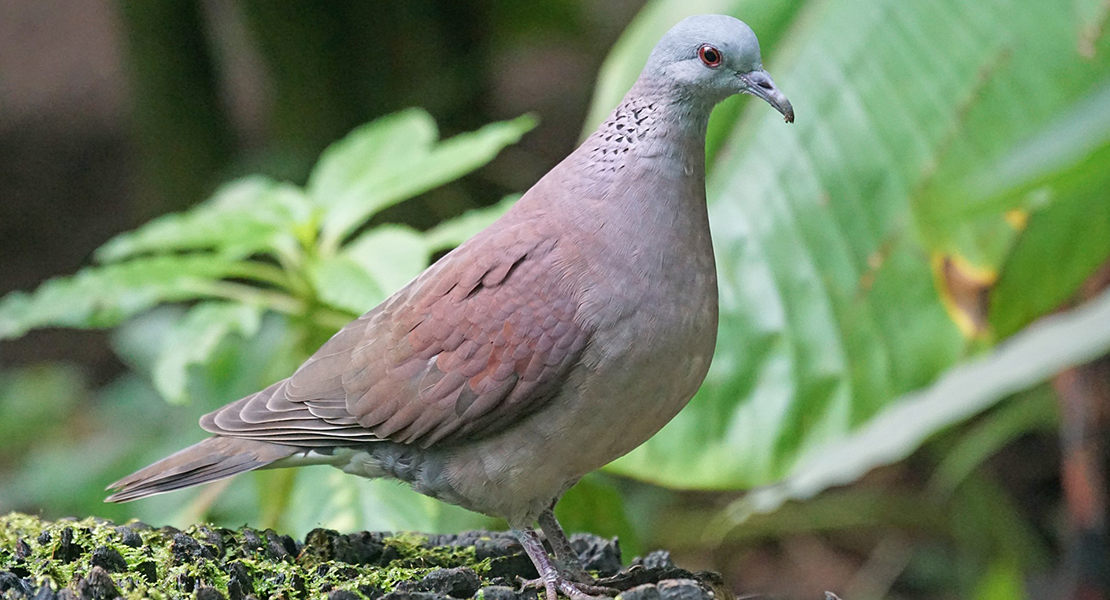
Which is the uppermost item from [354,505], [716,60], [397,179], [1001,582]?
[397,179]

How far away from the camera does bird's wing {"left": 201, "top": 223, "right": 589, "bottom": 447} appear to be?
2.26 metres

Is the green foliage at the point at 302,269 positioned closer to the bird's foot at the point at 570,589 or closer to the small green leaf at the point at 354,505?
the small green leaf at the point at 354,505

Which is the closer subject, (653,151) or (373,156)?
(653,151)

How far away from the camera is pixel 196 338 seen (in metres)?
2.90

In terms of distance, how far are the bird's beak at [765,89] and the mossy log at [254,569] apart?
1.04 m

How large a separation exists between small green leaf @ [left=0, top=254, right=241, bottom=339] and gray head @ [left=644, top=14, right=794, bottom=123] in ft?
4.85

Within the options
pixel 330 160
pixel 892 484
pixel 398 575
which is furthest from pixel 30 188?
pixel 398 575

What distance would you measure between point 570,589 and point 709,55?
4.04 ft

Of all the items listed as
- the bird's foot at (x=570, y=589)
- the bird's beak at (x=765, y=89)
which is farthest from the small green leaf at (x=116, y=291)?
the bird's beak at (x=765, y=89)

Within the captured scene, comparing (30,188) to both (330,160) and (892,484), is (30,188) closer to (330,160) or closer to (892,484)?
(330,160)

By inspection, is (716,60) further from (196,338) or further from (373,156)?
(196,338)

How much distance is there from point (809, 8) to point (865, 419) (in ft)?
4.56

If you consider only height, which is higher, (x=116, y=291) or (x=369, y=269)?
(x=116, y=291)

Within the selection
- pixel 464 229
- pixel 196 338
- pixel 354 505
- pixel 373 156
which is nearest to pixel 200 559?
pixel 354 505
